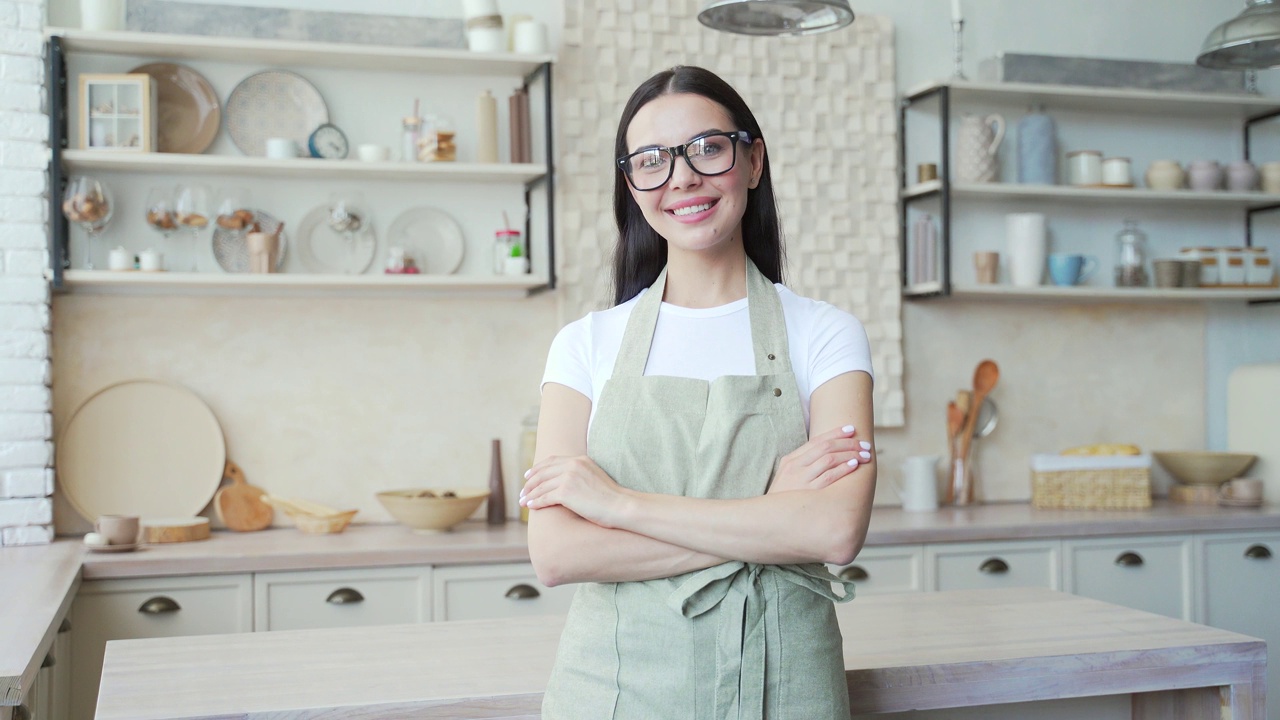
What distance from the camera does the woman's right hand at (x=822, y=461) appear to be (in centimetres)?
151

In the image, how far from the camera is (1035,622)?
7.07 feet

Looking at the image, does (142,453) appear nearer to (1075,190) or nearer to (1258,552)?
(1075,190)

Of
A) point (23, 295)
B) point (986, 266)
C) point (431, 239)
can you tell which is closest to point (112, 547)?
point (23, 295)

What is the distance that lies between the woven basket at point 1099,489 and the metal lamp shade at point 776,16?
200 centimetres

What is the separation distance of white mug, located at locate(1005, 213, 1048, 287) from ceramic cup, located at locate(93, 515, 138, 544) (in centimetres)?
295

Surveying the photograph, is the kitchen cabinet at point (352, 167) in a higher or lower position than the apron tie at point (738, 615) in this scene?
higher

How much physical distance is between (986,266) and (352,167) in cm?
218

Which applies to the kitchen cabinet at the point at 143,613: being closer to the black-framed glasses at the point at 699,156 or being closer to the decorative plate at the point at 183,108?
the decorative plate at the point at 183,108

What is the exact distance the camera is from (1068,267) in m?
4.09

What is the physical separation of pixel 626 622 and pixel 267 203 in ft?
8.42

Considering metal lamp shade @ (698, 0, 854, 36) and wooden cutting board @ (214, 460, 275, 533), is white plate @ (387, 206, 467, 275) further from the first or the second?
metal lamp shade @ (698, 0, 854, 36)

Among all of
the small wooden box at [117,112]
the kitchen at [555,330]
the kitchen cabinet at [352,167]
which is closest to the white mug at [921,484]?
the kitchen at [555,330]

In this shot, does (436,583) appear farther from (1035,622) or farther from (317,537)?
(1035,622)

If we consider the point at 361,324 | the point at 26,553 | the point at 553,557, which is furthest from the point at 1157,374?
the point at 26,553
